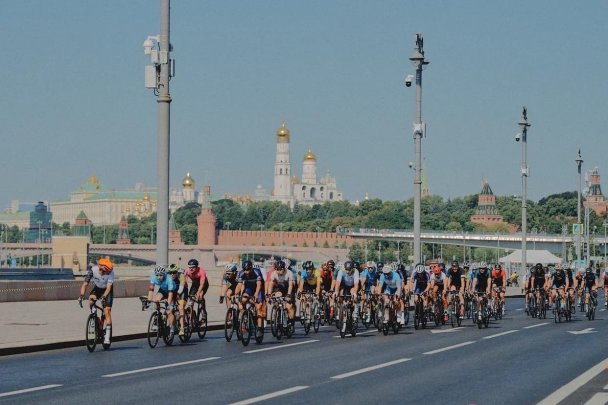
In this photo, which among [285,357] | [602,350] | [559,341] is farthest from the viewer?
[559,341]

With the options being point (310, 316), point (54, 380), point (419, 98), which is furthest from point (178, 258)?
point (54, 380)

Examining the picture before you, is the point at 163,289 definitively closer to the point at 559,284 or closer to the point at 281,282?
the point at 281,282

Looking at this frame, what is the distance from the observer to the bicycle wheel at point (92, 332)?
2291cm

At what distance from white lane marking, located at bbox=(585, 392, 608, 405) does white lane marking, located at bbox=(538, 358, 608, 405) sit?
33cm

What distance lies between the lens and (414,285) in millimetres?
32500

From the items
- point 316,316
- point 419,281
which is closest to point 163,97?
point 316,316

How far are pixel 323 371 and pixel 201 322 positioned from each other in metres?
7.98

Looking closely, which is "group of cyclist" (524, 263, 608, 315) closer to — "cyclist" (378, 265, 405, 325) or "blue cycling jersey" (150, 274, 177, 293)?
"cyclist" (378, 265, 405, 325)

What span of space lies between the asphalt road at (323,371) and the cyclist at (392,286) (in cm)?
247

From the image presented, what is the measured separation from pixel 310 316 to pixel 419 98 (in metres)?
14.2

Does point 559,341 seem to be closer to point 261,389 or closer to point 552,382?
point 552,382

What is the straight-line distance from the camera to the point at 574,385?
687 inches

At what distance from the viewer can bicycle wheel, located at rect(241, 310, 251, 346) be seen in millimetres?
25250

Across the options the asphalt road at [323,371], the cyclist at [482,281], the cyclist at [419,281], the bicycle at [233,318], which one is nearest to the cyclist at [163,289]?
the asphalt road at [323,371]
